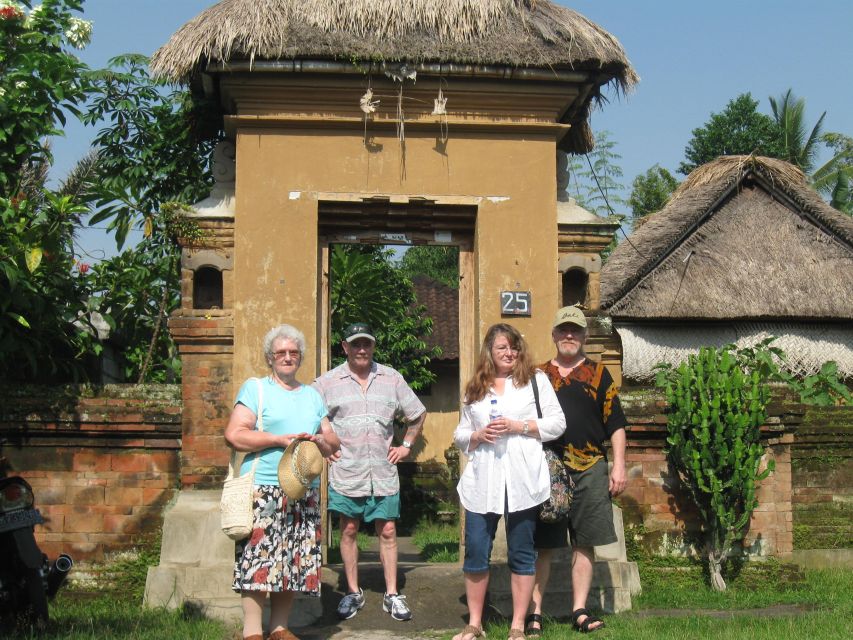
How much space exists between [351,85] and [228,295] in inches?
71.6

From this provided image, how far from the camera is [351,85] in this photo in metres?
7.71

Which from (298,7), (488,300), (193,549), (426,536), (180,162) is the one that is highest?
(298,7)

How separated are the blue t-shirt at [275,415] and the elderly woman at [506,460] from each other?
911 millimetres

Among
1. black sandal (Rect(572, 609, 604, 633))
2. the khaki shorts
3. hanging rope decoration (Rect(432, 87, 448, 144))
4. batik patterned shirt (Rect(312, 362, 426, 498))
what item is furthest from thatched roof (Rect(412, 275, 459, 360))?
black sandal (Rect(572, 609, 604, 633))

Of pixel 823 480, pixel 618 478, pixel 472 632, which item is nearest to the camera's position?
pixel 472 632

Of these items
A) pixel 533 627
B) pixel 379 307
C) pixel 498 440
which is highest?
pixel 379 307

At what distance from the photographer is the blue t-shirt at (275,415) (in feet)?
18.0

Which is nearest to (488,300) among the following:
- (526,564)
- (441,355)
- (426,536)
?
(526,564)

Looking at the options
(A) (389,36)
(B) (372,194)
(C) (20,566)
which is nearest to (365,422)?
(B) (372,194)

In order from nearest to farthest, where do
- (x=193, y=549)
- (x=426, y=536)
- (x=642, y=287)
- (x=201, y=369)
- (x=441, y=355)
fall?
(x=193, y=549) → (x=201, y=369) → (x=426, y=536) → (x=642, y=287) → (x=441, y=355)

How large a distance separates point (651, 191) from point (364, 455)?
26.9m

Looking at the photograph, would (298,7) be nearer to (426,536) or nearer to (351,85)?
(351,85)

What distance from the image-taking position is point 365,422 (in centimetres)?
668

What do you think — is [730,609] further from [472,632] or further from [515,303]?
[515,303]
